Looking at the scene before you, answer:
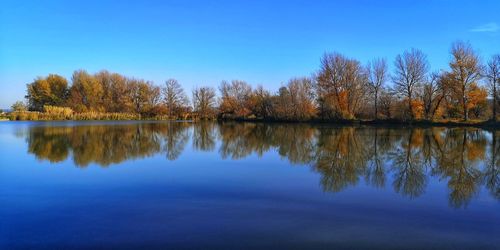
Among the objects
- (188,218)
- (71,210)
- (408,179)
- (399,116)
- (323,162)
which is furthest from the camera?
(399,116)

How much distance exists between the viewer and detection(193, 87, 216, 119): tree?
52.0 m

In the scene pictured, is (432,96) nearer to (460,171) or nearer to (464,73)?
(464,73)

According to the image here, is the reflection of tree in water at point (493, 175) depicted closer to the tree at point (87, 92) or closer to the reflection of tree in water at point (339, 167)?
the reflection of tree in water at point (339, 167)

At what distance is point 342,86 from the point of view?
113ft

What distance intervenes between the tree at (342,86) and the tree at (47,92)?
1421 inches

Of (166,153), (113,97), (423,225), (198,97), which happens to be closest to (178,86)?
(198,97)

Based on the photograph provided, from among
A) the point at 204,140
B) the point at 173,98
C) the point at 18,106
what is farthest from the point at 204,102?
the point at 204,140

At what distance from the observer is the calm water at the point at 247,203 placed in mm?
3465

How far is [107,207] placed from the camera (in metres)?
4.56

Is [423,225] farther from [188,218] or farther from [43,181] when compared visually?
[43,181]

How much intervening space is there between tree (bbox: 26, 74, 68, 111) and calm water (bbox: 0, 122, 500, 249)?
44.6 meters

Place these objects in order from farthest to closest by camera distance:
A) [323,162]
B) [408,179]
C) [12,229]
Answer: [323,162] < [408,179] < [12,229]

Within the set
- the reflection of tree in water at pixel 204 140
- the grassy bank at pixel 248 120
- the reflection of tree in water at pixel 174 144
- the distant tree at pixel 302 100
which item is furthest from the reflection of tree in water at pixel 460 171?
the distant tree at pixel 302 100

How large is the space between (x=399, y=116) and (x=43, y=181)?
1170 inches
